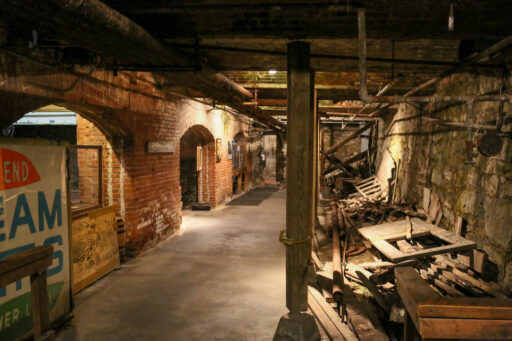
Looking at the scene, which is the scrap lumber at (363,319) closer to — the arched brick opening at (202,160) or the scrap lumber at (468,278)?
the scrap lumber at (468,278)

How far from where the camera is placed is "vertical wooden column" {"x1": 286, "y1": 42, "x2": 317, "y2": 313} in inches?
127

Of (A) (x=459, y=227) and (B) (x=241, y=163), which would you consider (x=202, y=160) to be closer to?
(B) (x=241, y=163)

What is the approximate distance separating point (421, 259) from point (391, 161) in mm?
5250

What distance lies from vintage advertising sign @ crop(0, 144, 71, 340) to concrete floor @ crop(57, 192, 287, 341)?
18.6 inches

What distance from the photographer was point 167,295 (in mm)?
4359

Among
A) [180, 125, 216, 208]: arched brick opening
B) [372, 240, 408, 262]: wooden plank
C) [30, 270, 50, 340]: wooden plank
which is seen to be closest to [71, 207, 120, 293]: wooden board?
[30, 270, 50, 340]: wooden plank

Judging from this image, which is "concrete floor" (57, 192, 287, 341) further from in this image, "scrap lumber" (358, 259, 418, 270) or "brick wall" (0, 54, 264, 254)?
"scrap lumber" (358, 259, 418, 270)

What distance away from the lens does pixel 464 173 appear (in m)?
5.43

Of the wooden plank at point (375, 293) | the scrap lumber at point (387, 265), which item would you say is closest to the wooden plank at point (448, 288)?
the scrap lumber at point (387, 265)

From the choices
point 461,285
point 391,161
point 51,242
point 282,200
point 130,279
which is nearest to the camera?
point 51,242

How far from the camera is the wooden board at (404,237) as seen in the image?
4.87 m

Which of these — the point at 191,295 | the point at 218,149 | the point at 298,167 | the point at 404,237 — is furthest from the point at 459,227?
the point at 218,149

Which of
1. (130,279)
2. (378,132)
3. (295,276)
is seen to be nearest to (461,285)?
(295,276)

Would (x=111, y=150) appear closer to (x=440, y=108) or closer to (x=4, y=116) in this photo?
(x=4, y=116)
